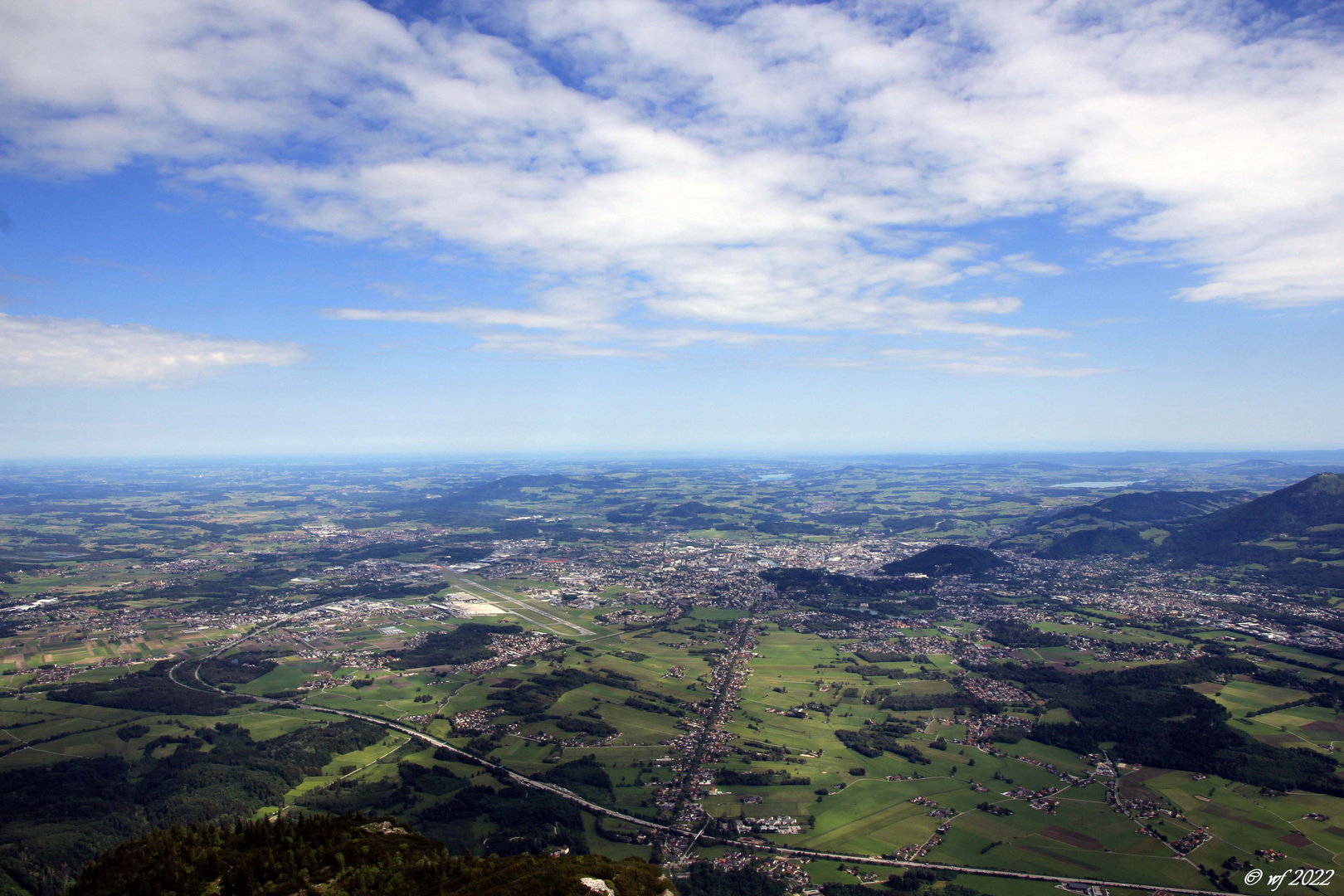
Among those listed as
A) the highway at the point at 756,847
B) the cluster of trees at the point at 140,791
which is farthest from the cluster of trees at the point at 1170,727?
the cluster of trees at the point at 140,791

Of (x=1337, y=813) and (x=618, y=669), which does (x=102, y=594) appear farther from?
(x=1337, y=813)

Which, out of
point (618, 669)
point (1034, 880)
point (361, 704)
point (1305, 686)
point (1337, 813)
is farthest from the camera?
point (618, 669)

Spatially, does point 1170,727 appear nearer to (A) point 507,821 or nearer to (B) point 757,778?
(B) point 757,778

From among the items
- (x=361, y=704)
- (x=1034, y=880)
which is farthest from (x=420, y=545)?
(x=1034, y=880)

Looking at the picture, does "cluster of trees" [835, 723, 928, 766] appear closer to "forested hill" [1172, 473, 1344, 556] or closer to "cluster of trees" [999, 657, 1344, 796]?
"cluster of trees" [999, 657, 1344, 796]

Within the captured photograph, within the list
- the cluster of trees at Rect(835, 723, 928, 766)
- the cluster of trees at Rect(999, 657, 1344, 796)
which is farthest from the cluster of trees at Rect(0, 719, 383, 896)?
the cluster of trees at Rect(999, 657, 1344, 796)

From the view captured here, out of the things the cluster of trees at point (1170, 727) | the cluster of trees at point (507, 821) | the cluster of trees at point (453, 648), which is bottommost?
the cluster of trees at point (453, 648)

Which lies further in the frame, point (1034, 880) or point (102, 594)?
point (102, 594)

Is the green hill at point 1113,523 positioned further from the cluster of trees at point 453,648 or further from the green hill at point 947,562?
the cluster of trees at point 453,648
